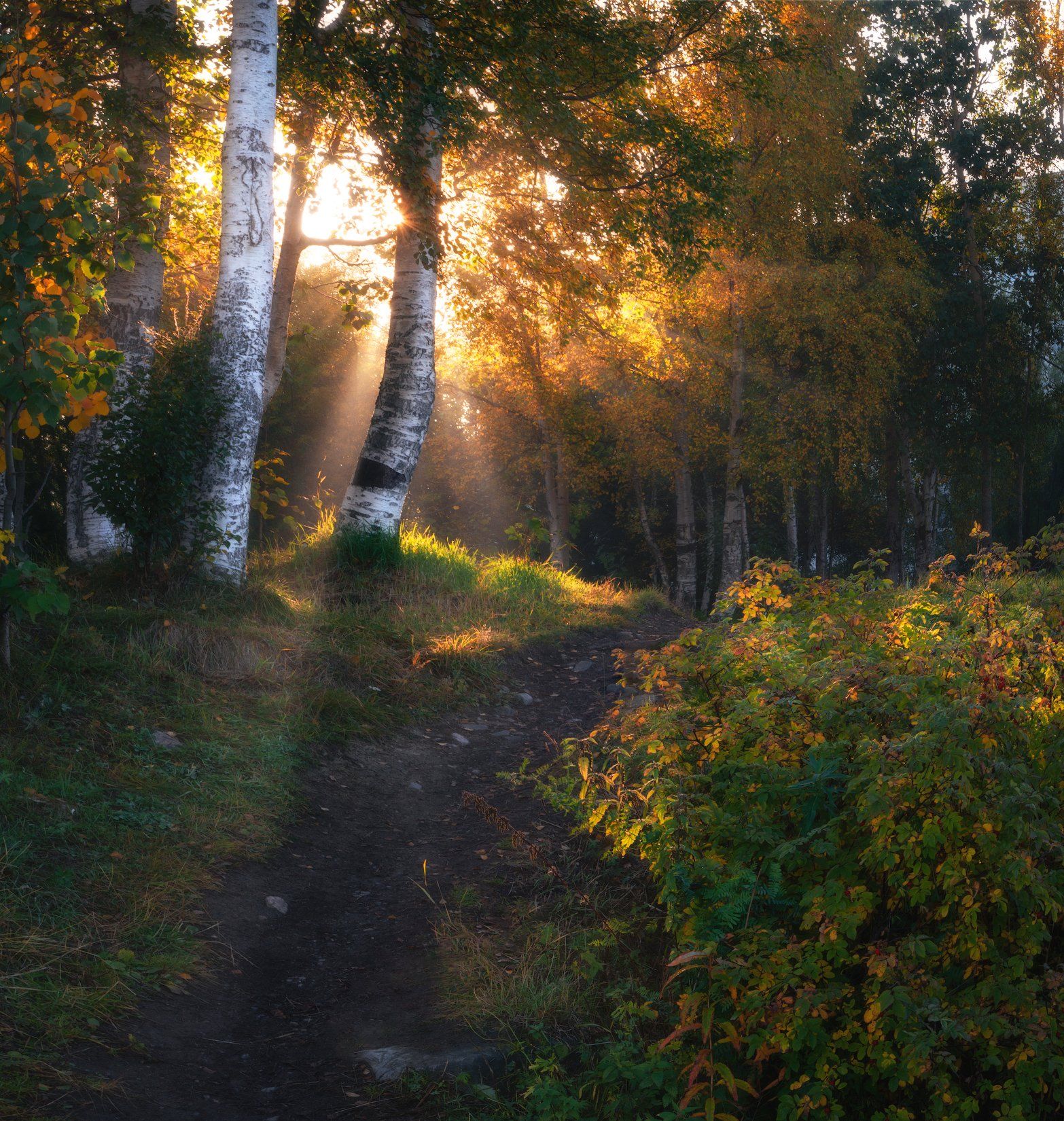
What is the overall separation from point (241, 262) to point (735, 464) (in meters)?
14.2

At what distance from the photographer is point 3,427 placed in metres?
4.08

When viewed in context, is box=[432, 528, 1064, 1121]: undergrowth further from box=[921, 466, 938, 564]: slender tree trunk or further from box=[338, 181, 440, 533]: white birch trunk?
box=[921, 466, 938, 564]: slender tree trunk

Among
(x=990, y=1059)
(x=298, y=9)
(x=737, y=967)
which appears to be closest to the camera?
(x=990, y=1059)

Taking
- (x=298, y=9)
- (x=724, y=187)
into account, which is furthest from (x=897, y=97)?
(x=298, y=9)

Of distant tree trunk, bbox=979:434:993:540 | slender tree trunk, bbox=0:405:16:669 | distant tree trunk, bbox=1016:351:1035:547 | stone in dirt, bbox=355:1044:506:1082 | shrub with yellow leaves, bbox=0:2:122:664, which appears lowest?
stone in dirt, bbox=355:1044:506:1082

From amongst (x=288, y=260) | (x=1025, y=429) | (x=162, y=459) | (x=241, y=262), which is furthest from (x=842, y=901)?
(x=1025, y=429)

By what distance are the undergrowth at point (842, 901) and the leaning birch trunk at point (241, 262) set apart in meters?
4.61

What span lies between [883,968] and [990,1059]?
0.27 meters

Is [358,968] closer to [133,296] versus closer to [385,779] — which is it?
[385,779]

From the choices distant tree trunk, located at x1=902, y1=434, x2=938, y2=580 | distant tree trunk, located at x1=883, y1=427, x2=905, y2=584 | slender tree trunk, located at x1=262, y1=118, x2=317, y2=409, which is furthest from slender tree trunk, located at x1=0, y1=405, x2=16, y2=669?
distant tree trunk, located at x1=883, y1=427, x2=905, y2=584

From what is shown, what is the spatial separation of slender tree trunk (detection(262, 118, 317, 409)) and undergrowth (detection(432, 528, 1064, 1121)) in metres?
8.00

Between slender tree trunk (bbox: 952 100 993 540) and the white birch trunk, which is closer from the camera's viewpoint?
the white birch trunk

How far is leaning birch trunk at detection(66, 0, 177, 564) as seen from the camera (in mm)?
8008

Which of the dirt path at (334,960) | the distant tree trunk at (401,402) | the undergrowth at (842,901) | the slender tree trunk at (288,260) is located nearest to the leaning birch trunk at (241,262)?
the distant tree trunk at (401,402)
